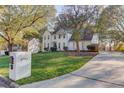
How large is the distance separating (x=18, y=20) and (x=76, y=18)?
7.37ft

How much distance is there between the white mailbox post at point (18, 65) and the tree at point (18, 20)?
136 centimetres

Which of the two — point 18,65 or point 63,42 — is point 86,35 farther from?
point 18,65

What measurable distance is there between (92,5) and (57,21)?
49.1 inches

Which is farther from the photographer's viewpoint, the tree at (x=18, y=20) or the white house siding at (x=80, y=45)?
the tree at (x=18, y=20)

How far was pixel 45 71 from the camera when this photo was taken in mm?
7168

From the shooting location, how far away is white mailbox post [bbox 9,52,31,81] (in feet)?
21.3

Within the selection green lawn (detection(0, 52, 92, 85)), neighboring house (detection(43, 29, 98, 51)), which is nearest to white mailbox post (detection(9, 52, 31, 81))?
green lawn (detection(0, 52, 92, 85))

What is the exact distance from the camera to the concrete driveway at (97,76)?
217 inches

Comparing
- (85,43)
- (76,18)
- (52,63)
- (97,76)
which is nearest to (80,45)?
(85,43)

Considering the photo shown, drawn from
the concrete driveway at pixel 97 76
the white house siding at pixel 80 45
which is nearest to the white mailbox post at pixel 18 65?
the concrete driveway at pixel 97 76

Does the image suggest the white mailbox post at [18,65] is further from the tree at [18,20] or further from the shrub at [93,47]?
the shrub at [93,47]

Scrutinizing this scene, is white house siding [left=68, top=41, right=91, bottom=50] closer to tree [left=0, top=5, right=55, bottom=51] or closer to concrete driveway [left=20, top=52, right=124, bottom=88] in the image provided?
concrete driveway [left=20, top=52, right=124, bottom=88]

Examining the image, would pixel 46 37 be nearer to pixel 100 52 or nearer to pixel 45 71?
pixel 45 71
